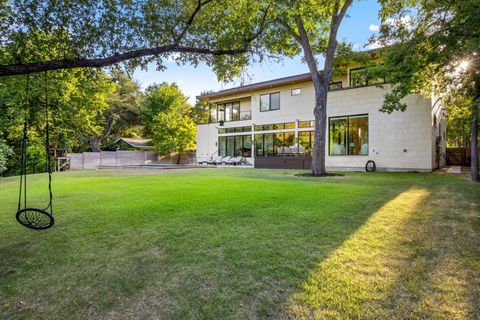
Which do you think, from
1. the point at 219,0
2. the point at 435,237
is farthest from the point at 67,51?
the point at 435,237

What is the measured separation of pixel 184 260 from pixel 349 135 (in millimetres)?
14614

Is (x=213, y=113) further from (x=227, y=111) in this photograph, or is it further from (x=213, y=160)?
(x=213, y=160)

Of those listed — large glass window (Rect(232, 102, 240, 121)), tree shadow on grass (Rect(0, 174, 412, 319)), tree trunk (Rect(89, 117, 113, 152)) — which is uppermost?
large glass window (Rect(232, 102, 240, 121))

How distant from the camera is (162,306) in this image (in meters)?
2.46

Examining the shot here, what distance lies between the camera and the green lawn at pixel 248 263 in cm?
241

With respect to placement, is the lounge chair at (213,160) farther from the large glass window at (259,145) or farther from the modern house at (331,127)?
the large glass window at (259,145)

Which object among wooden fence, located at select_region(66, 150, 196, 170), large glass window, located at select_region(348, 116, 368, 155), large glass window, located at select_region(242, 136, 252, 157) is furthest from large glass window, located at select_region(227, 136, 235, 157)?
large glass window, located at select_region(348, 116, 368, 155)

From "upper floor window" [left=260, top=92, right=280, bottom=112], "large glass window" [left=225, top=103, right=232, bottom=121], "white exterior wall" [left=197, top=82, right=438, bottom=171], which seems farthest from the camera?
"large glass window" [left=225, top=103, right=232, bottom=121]

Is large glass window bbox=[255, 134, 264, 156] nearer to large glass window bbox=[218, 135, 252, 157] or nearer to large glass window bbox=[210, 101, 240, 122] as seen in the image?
large glass window bbox=[218, 135, 252, 157]

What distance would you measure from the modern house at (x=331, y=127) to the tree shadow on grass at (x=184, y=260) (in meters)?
8.90

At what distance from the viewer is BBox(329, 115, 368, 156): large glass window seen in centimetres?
1526

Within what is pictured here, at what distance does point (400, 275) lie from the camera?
2.81 m

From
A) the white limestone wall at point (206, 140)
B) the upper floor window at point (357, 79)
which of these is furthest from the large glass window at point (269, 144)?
the upper floor window at point (357, 79)

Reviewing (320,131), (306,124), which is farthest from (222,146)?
(320,131)
